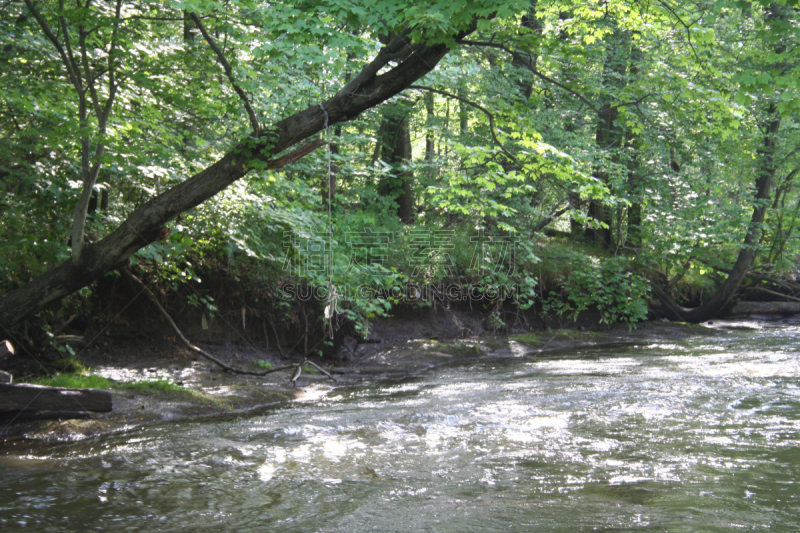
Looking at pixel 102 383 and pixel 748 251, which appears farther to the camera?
pixel 748 251

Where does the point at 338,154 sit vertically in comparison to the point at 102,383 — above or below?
above

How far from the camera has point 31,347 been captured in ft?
24.1

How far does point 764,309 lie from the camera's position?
56.2 feet

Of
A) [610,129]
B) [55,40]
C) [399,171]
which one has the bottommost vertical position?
[55,40]

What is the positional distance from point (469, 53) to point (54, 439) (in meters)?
11.0

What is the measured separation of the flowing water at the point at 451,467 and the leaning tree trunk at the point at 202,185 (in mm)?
1844

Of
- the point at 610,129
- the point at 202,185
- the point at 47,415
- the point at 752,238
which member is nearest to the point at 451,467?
the point at 202,185

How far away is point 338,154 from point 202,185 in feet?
12.7

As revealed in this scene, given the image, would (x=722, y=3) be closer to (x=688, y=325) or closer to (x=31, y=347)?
(x=31, y=347)

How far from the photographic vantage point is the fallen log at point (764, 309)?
56.0 ft

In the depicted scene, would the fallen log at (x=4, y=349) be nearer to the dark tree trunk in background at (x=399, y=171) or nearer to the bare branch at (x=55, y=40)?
the bare branch at (x=55, y=40)

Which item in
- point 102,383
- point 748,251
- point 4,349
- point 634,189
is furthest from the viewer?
point 748,251

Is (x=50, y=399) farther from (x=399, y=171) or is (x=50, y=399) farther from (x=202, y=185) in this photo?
(x=399, y=171)

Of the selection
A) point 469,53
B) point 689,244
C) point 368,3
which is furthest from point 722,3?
point 689,244
